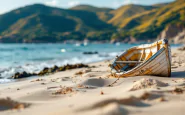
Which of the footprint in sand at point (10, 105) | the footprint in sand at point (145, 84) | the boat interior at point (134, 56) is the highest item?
the boat interior at point (134, 56)

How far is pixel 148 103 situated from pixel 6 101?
3.14 metres

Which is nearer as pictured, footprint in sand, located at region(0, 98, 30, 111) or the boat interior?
Answer: footprint in sand, located at region(0, 98, 30, 111)

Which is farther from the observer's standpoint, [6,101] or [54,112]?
[6,101]

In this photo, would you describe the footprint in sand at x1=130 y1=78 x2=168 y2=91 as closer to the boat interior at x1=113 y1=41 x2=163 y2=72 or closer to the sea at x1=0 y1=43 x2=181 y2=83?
the boat interior at x1=113 y1=41 x2=163 y2=72

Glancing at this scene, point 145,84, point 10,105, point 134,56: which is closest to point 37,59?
point 134,56

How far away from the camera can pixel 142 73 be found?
9.32 meters

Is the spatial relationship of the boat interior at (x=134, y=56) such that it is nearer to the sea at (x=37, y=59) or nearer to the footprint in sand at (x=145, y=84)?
the footprint in sand at (x=145, y=84)

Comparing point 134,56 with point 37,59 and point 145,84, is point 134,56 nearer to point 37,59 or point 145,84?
point 145,84

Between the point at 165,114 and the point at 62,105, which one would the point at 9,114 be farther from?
the point at 165,114

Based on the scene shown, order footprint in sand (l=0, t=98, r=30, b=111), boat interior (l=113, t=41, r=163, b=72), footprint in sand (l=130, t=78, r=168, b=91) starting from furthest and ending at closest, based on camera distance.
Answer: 1. boat interior (l=113, t=41, r=163, b=72)
2. footprint in sand (l=130, t=78, r=168, b=91)
3. footprint in sand (l=0, t=98, r=30, b=111)

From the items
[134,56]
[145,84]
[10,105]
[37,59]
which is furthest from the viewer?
[37,59]

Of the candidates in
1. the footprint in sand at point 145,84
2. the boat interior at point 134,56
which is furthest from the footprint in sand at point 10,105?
the boat interior at point 134,56

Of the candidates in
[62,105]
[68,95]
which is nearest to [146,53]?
[68,95]

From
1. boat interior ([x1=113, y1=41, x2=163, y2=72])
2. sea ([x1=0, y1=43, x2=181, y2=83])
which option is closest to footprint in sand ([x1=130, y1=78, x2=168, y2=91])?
boat interior ([x1=113, y1=41, x2=163, y2=72])
